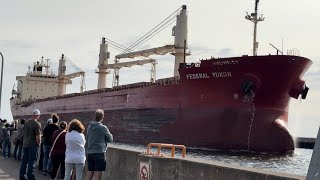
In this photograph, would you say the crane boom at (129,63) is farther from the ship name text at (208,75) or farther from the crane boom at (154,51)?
the ship name text at (208,75)

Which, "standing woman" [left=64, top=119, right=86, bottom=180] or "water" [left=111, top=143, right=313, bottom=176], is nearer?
"standing woman" [left=64, top=119, right=86, bottom=180]

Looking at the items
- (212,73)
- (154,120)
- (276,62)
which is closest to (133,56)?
(154,120)

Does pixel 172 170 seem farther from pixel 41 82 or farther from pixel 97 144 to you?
pixel 41 82

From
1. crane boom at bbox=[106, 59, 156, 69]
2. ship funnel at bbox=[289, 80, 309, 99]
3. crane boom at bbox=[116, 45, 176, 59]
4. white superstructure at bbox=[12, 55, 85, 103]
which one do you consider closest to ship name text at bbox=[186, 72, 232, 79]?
ship funnel at bbox=[289, 80, 309, 99]

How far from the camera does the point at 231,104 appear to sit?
1032 inches

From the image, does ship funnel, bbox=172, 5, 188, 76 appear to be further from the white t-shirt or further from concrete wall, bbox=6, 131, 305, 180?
the white t-shirt

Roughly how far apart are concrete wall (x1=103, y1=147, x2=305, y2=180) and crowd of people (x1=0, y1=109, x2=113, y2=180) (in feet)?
1.86

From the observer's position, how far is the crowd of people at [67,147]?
7430 millimetres

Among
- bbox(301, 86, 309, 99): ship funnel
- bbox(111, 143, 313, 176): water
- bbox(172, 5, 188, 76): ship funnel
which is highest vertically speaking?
bbox(172, 5, 188, 76): ship funnel

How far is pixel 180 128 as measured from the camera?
2792 centimetres

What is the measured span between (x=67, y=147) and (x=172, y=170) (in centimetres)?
193

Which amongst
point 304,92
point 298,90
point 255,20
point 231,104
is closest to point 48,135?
point 231,104

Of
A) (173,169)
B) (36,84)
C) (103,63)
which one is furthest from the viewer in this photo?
(36,84)

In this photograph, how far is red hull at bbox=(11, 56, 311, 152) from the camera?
26000 mm
